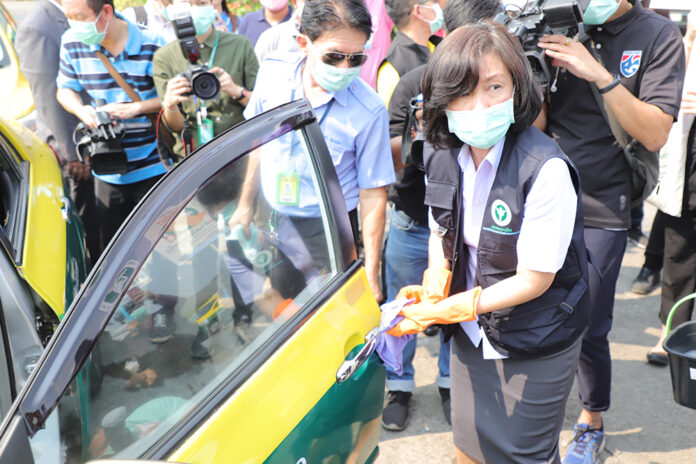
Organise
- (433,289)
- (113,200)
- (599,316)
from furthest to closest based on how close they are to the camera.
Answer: (113,200) → (599,316) → (433,289)

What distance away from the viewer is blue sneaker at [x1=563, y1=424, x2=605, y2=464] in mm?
2723

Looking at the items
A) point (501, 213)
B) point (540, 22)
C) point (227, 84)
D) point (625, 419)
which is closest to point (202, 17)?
point (227, 84)

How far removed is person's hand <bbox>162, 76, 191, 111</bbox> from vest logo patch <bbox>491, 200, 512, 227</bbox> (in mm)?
1713

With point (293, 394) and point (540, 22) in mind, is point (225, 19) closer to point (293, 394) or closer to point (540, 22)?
point (540, 22)

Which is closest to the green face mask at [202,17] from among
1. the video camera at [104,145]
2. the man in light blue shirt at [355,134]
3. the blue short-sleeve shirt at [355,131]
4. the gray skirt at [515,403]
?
the video camera at [104,145]

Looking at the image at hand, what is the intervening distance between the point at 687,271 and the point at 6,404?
2958 millimetres

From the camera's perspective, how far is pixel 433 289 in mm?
2023

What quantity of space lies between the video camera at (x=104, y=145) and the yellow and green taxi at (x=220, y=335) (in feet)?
4.59

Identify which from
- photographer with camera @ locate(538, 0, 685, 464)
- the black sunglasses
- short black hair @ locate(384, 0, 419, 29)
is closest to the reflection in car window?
the black sunglasses

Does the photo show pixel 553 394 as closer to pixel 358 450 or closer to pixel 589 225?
pixel 358 450

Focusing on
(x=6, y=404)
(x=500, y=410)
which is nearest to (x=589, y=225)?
(x=500, y=410)

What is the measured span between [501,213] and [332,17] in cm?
105

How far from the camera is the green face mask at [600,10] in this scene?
2.26m

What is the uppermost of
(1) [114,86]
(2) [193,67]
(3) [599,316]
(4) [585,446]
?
(2) [193,67]
